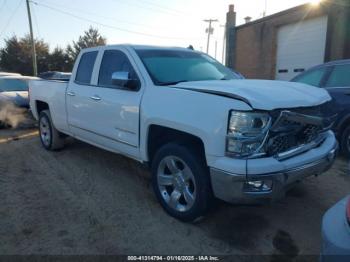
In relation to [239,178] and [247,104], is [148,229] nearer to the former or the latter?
[239,178]

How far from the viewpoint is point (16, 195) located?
445 centimetres

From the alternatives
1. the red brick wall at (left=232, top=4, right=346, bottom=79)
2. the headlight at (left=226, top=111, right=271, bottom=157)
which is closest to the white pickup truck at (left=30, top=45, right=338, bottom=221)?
the headlight at (left=226, top=111, right=271, bottom=157)

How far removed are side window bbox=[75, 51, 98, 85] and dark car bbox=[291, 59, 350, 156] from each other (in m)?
Result: 4.02

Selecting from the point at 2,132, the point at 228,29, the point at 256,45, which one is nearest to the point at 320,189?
the point at 2,132

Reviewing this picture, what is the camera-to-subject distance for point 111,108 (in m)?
4.41

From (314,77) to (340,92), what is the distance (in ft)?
2.51

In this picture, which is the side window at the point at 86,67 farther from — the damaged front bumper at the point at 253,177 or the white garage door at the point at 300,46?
the white garage door at the point at 300,46

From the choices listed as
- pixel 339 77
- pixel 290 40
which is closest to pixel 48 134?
pixel 339 77

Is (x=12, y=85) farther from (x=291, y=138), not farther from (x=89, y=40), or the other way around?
(x=89, y=40)

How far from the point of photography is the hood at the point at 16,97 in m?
9.35

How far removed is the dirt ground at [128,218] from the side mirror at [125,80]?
1.43 m

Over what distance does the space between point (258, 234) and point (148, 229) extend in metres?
1.13

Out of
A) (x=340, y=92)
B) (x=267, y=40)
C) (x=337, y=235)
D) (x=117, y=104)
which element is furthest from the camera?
(x=267, y=40)

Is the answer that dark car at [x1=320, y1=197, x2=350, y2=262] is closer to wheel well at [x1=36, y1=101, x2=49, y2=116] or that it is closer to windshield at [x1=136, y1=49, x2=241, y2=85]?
windshield at [x1=136, y1=49, x2=241, y2=85]
